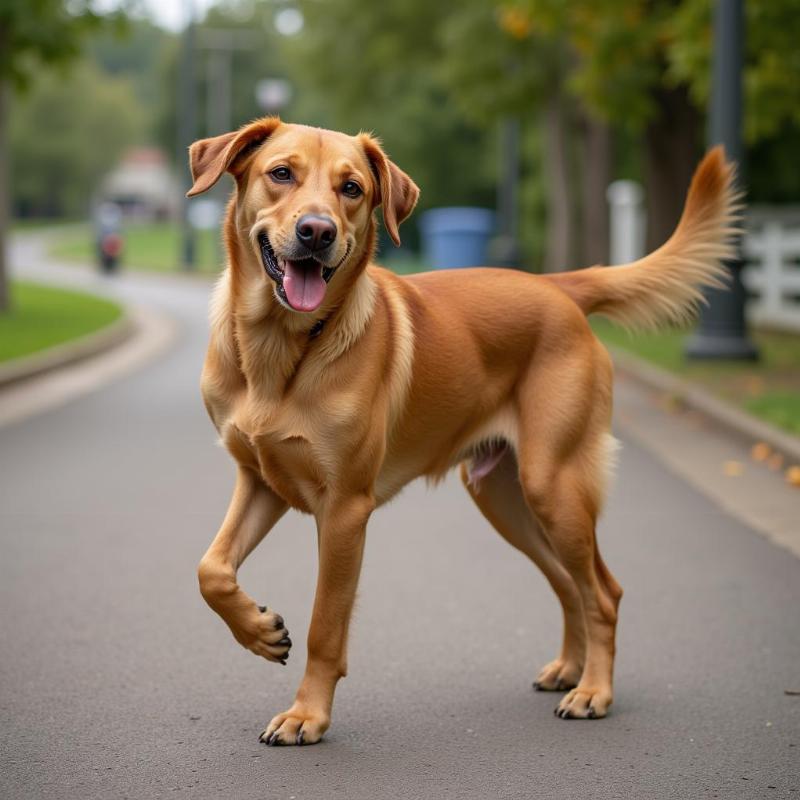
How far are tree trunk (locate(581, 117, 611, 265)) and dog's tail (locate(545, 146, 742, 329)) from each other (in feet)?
68.2

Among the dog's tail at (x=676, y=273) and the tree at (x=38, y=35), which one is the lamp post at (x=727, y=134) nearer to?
the dog's tail at (x=676, y=273)

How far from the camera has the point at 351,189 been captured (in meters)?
4.52

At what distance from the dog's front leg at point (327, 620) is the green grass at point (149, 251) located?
33.0 metres

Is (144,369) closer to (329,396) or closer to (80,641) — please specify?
(80,641)

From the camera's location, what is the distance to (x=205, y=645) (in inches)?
222

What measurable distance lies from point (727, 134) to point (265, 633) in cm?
1157

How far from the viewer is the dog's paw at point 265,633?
4391mm

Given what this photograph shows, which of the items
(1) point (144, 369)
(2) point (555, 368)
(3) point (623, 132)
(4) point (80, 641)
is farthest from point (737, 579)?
(3) point (623, 132)

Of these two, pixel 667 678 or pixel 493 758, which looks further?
pixel 667 678

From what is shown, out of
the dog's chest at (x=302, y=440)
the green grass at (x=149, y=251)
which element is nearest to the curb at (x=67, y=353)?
the dog's chest at (x=302, y=440)

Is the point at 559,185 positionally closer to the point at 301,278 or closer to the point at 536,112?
the point at 536,112

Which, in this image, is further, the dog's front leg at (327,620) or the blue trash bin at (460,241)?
the blue trash bin at (460,241)

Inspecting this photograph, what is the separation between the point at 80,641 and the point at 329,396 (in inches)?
72.8

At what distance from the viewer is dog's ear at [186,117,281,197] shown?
4.51m
